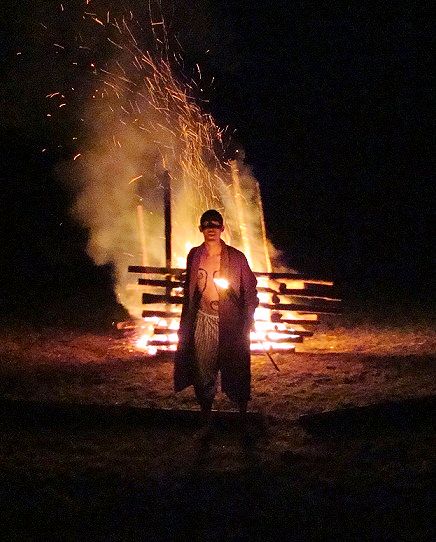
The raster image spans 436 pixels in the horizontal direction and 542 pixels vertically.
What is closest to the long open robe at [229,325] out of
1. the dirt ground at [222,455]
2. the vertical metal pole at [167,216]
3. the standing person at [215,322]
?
the standing person at [215,322]

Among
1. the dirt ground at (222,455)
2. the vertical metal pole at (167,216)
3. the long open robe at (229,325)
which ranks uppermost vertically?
the vertical metal pole at (167,216)

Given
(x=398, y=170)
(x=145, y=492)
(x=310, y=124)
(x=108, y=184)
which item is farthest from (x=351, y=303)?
(x=310, y=124)

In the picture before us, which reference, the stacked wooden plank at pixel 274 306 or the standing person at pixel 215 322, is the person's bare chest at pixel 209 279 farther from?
the stacked wooden plank at pixel 274 306

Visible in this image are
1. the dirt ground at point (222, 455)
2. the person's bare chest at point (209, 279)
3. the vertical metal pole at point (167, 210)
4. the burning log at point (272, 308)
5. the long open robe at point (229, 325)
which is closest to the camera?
the dirt ground at point (222, 455)

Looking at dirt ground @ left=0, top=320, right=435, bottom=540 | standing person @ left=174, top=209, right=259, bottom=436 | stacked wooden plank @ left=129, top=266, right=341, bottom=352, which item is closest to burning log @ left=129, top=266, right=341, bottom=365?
stacked wooden plank @ left=129, top=266, right=341, bottom=352

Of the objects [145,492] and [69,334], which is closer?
[145,492]

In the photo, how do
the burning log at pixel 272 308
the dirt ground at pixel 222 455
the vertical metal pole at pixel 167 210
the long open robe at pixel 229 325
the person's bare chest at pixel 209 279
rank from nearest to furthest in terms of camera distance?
the dirt ground at pixel 222 455 < the long open robe at pixel 229 325 < the person's bare chest at pixel 209 279 < the burning log at pixel 272 308 < the vertical metal pole at pixel 167 210

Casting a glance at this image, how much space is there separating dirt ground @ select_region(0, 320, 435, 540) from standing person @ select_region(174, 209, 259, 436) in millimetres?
307

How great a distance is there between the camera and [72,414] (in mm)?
A: 6562

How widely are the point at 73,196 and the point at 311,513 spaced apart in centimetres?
1863

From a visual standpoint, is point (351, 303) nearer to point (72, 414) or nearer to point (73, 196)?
point (72, 414)

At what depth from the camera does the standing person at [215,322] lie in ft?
21.0

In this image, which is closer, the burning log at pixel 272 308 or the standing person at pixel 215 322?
the standing person at pixel 215 322

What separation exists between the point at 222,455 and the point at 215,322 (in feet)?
4.44
